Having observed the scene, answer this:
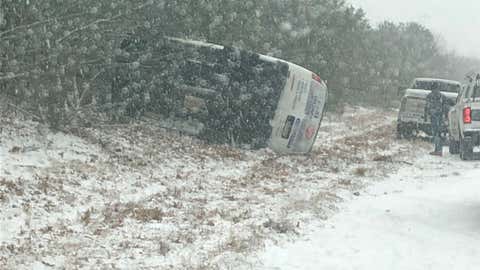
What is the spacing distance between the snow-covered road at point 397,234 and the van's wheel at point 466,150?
3.59m

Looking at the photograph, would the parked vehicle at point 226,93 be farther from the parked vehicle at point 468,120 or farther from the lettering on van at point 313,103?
the parked vehicle at point 468,120

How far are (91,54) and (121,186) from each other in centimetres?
436

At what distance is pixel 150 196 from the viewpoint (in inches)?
390

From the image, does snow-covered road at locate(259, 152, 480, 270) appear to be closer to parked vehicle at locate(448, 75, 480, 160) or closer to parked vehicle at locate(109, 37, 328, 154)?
parked vehicle at locate(448, 75, 480, 160)

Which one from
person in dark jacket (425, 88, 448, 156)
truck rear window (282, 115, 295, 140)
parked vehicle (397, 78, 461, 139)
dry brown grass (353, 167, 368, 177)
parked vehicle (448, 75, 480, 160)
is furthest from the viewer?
parked vehicle (397, 78, 461, 139)

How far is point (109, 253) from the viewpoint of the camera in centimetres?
682

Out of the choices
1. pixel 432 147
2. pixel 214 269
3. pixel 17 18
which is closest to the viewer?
pixel 214 269

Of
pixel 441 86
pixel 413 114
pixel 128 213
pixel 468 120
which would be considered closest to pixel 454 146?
pixel 468 120

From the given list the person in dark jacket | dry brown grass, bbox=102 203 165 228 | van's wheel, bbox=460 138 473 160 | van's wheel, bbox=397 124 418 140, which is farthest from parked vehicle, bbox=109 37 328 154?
van's wheel, bbox=397 124 418 140

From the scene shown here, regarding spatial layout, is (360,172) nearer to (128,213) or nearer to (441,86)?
(128,213)

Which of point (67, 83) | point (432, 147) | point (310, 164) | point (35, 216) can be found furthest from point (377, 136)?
point (35, 216)

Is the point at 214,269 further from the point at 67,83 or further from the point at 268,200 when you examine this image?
the point at 67,83

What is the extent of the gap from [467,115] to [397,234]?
8035mm

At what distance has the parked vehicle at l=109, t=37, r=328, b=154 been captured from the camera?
49.7ft
